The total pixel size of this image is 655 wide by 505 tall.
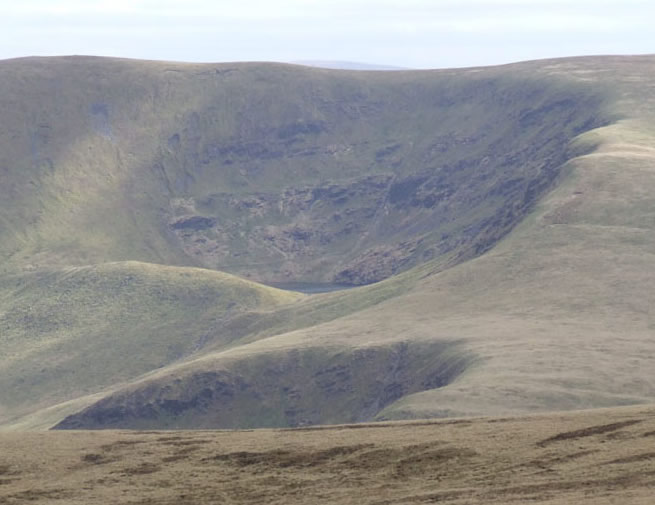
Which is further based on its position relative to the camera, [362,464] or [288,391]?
[288,391]

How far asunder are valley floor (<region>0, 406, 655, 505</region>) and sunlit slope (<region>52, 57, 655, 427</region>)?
1091 inches

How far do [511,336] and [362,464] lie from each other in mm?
64061

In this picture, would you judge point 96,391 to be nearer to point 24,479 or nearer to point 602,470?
point 24,479

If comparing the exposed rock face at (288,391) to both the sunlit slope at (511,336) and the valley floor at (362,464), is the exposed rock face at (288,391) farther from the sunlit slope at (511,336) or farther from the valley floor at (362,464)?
the valley floor at (362,464)

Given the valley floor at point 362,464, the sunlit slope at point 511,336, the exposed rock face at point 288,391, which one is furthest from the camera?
the exposed rock face at point 288,391

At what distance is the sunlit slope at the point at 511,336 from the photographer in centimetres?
10344

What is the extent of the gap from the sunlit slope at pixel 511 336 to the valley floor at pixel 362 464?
27.7m

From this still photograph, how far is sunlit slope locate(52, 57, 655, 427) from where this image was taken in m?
103

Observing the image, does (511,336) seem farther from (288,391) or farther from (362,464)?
(362,464)

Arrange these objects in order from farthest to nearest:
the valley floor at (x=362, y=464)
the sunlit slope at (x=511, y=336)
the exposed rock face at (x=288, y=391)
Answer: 1. the exposed rock face at (x=288, y=391)
2. the sunlit slope at (x=511, y=336)
3. the valley floor at (x=362, y=464)

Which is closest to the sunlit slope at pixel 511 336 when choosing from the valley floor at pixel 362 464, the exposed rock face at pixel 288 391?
the exposed rock face at pixel 288 391

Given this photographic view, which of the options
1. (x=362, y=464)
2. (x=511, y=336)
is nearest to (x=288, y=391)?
(x=511, y=336)

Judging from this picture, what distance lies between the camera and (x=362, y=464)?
62.2 meters

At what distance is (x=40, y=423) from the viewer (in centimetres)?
15675
